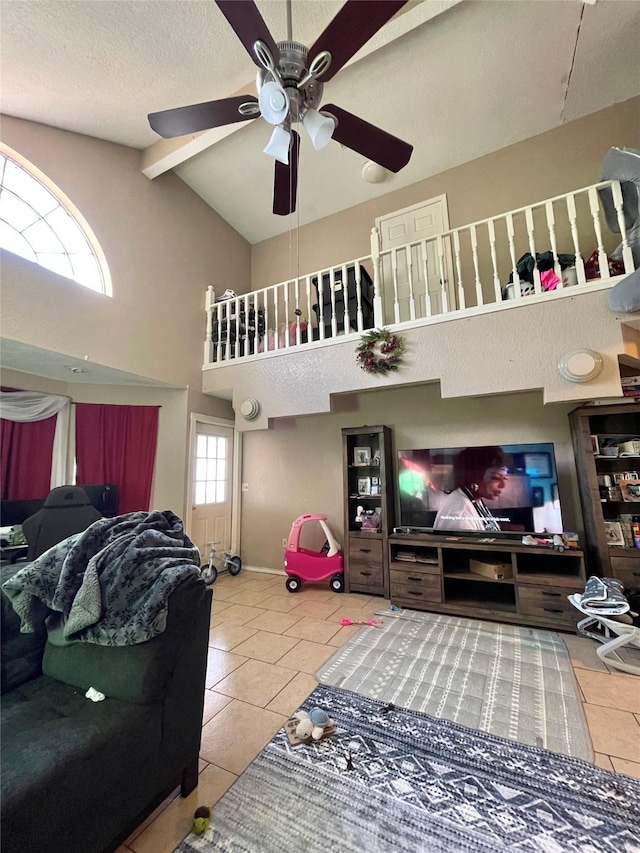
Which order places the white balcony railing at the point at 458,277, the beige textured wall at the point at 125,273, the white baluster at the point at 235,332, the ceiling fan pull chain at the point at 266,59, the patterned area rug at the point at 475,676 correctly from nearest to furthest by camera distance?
the ceiling fan pull chain at the point at 266,59, the patterned area rug at the point at 475,676, the white balcony railing at the point at 458,277, the beige textured wall at the point at 125,273, the white baluster at the point at 235,332

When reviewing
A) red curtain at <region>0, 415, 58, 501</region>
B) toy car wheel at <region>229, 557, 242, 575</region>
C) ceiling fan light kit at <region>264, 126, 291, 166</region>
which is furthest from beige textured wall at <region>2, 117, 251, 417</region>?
ceiling fan light kit at <region>264, 126, 291, 166</region>

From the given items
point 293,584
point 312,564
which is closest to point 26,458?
point 293,584

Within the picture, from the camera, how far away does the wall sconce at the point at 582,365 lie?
2490 mm

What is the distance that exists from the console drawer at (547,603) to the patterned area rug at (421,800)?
1.43 meters

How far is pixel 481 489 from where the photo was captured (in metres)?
3.31

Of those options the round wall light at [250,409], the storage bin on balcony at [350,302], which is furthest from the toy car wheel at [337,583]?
the storage bin on balcony at [350,302]

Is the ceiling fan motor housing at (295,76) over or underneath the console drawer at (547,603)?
over

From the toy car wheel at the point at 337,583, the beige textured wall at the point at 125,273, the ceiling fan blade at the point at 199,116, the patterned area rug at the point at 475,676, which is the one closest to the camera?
the patterned area rug at the point at 475,676

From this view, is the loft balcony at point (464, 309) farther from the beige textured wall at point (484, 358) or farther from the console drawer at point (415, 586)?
the console drawer at point (415, 586)

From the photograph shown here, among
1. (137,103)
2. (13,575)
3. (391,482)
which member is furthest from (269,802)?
(137,103)

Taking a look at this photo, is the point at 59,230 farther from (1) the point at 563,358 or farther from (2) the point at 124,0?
(1) the point at 563,358

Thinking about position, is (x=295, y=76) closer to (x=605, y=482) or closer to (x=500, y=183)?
(x=500, y=183)

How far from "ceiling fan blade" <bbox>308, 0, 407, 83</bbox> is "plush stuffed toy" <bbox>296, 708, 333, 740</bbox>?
128 inches

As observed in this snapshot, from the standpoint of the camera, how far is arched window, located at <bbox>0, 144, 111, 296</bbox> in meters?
2.92
